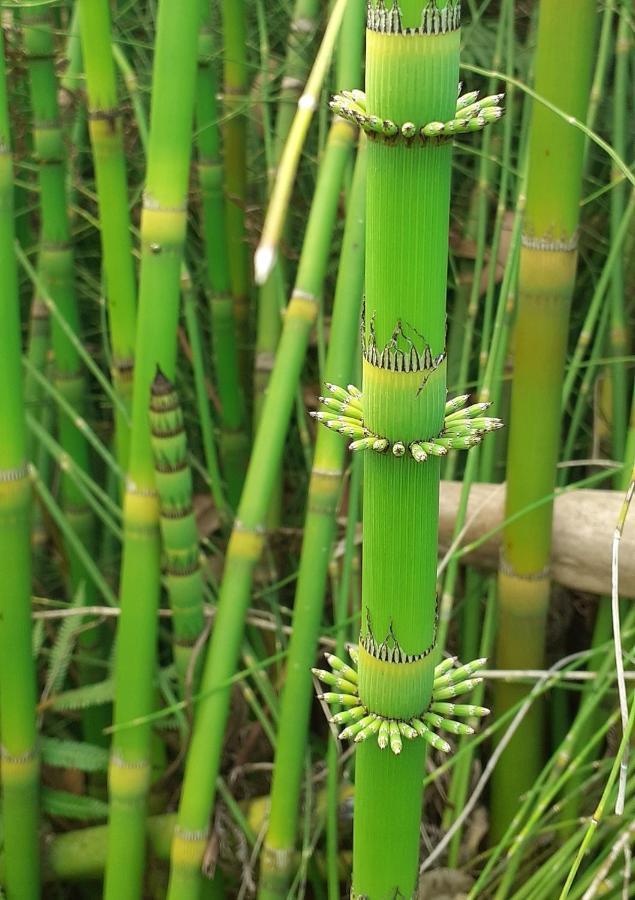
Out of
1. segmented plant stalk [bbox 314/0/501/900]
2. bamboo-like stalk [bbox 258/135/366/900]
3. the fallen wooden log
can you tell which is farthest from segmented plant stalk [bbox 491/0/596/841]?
segmented plant stalk [bbox 314/0/501/900]

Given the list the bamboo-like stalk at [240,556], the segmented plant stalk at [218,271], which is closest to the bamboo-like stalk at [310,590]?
the bamboo-like stalk at [240,556]

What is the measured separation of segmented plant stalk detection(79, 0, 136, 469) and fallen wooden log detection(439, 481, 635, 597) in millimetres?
368

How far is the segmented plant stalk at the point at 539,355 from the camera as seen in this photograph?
0.80 meters

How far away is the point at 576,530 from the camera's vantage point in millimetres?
974

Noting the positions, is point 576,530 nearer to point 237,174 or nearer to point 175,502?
point 175,502

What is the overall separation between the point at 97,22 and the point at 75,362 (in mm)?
400

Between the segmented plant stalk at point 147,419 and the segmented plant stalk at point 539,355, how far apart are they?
0.95 feet

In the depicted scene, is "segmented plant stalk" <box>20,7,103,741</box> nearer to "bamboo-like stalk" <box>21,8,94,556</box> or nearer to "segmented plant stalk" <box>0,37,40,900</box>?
"bamboo-like stalk" <box>21,8,94,556</box>

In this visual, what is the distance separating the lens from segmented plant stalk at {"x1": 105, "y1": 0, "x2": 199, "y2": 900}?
28.6 inches

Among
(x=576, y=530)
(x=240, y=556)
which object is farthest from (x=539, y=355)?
(x=240, y=556)

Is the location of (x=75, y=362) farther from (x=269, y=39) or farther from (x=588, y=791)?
(x=588, y=791)

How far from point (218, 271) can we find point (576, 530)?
486 millimetres

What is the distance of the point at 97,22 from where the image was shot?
2.72 ft

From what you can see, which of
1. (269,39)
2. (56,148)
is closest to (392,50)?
(56,148)
